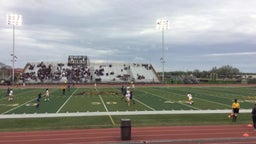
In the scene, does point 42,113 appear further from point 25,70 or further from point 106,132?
point 25,70

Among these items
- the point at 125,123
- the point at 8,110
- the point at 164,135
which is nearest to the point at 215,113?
the point at 164,135

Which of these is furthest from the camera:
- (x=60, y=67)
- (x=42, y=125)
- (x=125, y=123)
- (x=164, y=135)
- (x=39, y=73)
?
(x=60, y=67)

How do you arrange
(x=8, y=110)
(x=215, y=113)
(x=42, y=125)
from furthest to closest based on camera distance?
(x=8, y=110), (x=215, y=113), (x=42, y=125)

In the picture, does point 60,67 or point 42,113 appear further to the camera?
point 60,67

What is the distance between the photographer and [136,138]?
1628cm

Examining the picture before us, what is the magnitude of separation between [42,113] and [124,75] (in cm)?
6739

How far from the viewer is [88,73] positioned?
93.9 metres

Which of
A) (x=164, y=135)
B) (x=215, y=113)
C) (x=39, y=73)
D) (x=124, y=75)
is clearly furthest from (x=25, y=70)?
(x=164, y=135)

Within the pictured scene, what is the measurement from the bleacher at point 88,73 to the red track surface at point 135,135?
2642 inches

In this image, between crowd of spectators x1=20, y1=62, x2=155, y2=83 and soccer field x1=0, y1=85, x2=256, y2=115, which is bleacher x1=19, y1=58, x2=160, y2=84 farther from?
soccer field x1=0, y1=85, x2=256, y2=115

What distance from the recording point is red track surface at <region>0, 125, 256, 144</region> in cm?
1582

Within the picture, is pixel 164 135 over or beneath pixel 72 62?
beneath

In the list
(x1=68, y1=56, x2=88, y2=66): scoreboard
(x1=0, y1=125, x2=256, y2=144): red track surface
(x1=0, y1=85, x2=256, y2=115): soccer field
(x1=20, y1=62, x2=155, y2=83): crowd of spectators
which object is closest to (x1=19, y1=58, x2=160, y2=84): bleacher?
(x1=20, y1=62, x2=155, y2=83): crowd of spectators

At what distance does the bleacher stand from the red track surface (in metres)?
67.1
